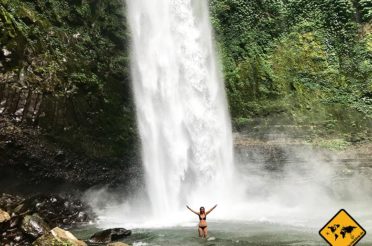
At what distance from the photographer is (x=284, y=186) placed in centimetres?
2128

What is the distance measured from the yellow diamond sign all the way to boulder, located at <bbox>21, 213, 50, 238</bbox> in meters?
10.1

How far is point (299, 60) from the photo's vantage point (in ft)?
81.8

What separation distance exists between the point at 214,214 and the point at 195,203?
137cm

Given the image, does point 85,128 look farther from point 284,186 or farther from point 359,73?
point 359,73

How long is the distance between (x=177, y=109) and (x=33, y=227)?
9.45m

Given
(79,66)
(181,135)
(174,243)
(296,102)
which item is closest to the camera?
(174,243)

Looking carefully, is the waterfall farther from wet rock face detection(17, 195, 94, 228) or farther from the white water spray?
wet rock face detection(17, 195, 94, 228)

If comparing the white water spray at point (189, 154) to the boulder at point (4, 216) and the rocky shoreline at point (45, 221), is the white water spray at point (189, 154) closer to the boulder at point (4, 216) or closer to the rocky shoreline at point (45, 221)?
the rocky shoreline at point (45, 221)

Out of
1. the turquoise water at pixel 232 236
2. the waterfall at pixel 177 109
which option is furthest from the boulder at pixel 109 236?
the waterfall at pixel 177 109

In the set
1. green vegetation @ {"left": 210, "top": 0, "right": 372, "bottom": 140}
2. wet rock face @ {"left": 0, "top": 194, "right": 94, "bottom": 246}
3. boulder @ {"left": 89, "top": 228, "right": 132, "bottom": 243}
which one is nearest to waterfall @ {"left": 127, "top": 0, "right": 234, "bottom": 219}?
green vegetation @ {"left": 210, "top": 0, "right": 372, "bottom": 140}

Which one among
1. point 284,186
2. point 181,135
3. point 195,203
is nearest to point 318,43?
point 284,186

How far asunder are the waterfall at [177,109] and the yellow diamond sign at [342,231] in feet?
45.3

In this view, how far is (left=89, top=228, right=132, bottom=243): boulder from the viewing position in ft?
42.0

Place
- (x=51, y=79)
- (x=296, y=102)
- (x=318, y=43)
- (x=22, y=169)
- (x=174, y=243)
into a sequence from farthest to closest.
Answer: (x=318, y=43), (x=296, y=102), (x=51, y=79), (x=22, y=169), (x=174, y=243)
